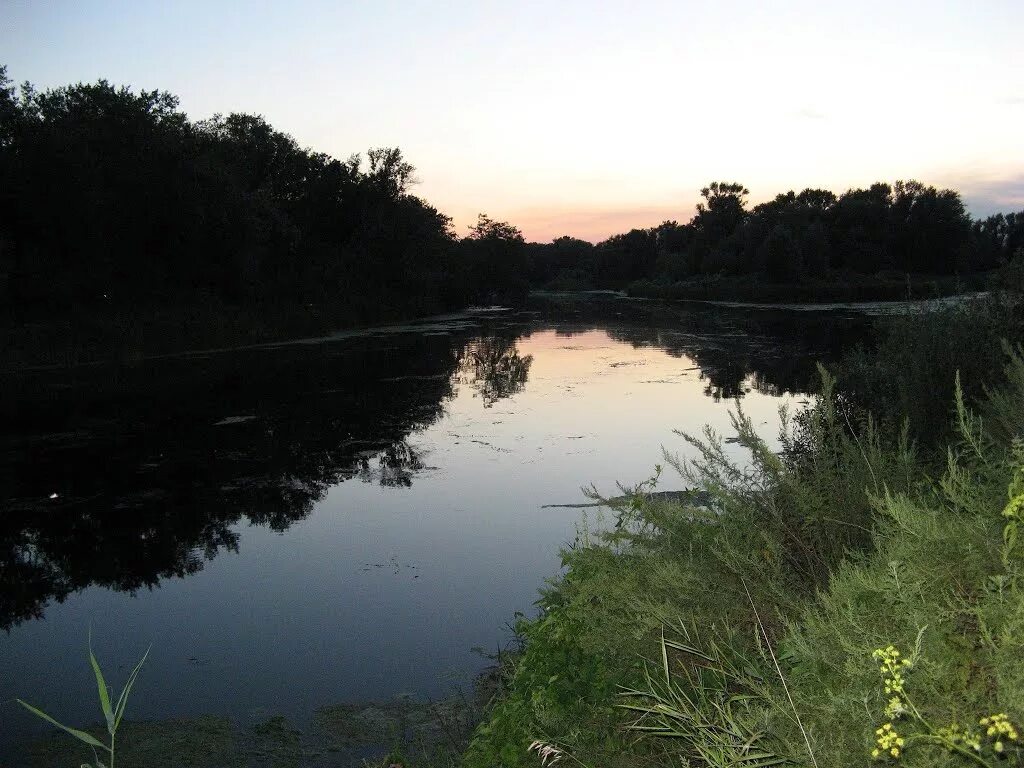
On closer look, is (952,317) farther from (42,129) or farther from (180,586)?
(42,129)

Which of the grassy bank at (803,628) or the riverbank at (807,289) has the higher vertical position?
the riverbank at (807,289)

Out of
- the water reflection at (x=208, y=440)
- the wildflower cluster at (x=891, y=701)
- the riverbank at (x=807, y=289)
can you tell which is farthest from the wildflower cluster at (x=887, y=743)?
the riverbank at (x=807, y=289)

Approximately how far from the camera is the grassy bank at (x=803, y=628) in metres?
2.01

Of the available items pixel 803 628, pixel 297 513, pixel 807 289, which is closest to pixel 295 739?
pixel 803 628

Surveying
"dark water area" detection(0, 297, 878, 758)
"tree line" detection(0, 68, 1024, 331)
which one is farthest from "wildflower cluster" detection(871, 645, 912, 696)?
"tree line" detection(0, 68, 1024, 331)

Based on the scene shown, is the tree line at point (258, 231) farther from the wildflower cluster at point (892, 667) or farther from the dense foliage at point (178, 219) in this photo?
the wildflower cluster at point (892, 667)

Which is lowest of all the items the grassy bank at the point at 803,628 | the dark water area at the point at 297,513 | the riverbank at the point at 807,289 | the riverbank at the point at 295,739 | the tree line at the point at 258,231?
the riverbank at the point at 295,739

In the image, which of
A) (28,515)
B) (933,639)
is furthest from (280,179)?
(933,639)

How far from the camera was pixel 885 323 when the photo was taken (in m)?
10.3

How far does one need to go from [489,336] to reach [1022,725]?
1312 inches

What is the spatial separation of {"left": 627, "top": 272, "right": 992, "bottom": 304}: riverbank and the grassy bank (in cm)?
4770

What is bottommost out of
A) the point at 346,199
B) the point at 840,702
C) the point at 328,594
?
the point at 328,594

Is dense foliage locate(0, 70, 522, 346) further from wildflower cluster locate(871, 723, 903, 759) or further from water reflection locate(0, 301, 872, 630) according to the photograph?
wildflower cluster locate(871, 723, 903, 759)

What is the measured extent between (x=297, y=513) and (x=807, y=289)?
58689mm
